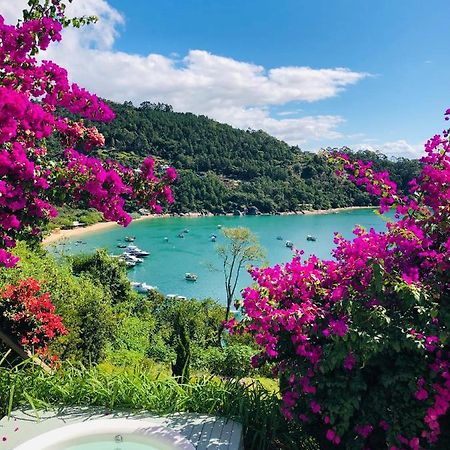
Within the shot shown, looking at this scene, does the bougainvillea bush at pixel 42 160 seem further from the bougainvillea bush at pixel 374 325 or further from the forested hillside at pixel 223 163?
the forested hillside at pixel 223 163

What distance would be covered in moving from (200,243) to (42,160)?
7024 centimetres

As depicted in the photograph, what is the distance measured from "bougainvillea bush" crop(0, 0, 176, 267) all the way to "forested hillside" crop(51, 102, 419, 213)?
91229 mm

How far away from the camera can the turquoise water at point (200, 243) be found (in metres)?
51.9

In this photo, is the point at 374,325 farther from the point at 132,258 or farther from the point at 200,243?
the point at 200,243

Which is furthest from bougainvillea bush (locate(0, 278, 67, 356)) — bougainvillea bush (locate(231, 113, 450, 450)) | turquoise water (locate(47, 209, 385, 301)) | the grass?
turquoise water (locate(47, 209, 385, 301))

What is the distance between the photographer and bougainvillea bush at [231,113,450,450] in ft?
9.70

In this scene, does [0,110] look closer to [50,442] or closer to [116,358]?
[50,442]

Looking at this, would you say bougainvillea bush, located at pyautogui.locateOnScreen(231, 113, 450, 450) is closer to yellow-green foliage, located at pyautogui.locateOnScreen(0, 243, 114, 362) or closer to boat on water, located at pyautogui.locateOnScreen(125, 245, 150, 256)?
yellow-green foliage, located at pyautogui.locateOnScreen(0, 243, 114, 362)

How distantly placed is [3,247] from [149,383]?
2.00 metres

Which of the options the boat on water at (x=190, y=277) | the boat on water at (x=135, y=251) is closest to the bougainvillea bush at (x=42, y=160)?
the boat on water at (x=190, y=277)

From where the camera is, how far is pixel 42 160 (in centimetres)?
370

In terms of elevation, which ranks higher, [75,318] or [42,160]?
[42,160]

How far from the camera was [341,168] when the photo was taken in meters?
3.90

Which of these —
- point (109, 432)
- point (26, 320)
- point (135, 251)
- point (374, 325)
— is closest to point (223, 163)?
point (135, 251)
